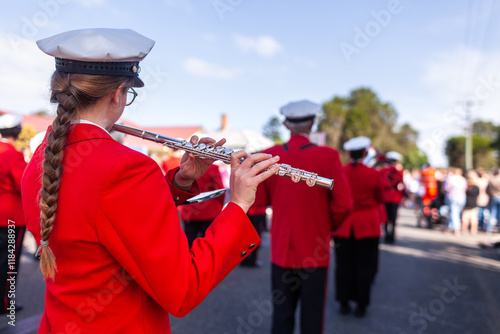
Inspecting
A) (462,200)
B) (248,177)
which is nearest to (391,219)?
(462,200)

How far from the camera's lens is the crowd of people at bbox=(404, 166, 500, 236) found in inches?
432

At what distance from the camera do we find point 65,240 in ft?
3.41

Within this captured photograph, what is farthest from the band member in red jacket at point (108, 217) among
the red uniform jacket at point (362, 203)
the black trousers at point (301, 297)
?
the red uniform jacket at point (362, 203)

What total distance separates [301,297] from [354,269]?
6.24 ft

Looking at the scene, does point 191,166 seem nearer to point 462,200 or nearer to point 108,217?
point 108,217

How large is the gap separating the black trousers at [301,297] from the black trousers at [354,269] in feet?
5.31

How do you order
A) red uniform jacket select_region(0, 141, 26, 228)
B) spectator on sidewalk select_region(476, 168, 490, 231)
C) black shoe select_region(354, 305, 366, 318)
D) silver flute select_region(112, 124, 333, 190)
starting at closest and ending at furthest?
silver flute select_region(112, 124, 333, 190), red uniform jacket select_region(0, 141, 26, 228), black shoe select_region(354, 305, 366, 318), spectator on sidewalk select_region(476, 168, 490, 231)

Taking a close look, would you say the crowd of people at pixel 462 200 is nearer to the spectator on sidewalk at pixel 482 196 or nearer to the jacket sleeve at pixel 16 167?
the spectator on sidewalk at pixel 482 196

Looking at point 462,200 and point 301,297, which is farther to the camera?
point 462,200

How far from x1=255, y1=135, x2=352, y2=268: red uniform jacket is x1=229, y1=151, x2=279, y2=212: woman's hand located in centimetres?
176

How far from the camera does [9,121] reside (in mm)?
3947

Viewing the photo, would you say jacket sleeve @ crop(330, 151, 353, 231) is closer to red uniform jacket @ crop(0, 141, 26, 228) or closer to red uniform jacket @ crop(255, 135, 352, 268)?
red uniform jacket @ crop(255, 135, 352, 268)

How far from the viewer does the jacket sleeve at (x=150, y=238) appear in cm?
99

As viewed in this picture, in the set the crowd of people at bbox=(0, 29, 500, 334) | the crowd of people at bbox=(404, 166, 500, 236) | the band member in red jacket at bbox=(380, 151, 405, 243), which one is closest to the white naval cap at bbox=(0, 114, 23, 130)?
the crowd of people at bbox=(0, 29, 500, 334)
